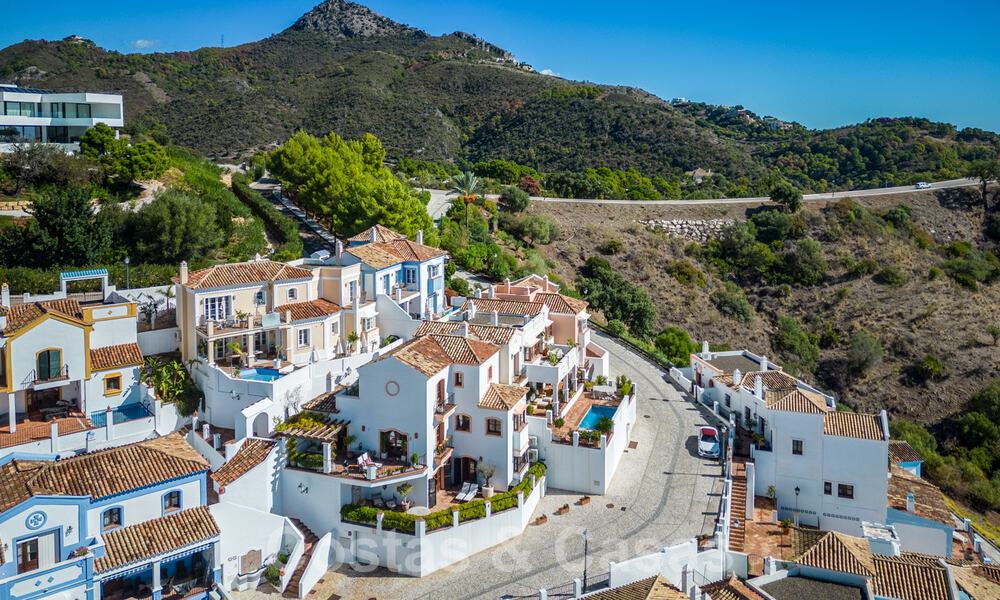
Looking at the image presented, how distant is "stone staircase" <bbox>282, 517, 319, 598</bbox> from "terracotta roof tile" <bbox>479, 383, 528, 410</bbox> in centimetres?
681

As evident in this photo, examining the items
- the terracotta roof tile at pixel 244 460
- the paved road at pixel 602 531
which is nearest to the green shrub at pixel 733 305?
the paved road at pixel 602 531

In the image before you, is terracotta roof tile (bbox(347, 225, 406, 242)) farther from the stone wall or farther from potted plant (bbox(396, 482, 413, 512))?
the stone wall

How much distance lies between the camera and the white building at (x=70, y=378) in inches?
937

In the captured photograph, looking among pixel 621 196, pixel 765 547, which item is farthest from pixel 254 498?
pixel 621 196

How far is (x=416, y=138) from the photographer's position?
9206cm

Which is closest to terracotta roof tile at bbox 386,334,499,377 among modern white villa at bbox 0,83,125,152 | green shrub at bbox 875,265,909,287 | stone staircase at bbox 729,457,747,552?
stone staircase at bbox 729,457,747,552

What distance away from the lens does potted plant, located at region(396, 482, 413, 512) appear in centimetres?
2389

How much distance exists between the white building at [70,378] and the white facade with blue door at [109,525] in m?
3.39

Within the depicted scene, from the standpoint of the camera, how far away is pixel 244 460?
23891 millimetres

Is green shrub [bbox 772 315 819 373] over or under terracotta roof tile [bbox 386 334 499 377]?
under

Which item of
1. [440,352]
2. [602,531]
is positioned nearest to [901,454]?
[602,531]

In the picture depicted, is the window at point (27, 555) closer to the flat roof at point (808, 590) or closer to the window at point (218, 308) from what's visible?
the window at point (218, 308)

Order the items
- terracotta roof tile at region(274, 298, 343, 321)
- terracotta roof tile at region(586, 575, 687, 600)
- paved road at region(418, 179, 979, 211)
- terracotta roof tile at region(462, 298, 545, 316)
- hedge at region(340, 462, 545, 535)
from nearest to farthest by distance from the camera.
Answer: terracotta roof tile at region(586, 575, 687, 600) → hedge at region(340, 462, 545, 535) → terracotta roof tile at region(274, 298, 343, 321) → terracotta roof tile at region(462, 298, 545, 316) → paved road at region(418, 179, 979, 211)

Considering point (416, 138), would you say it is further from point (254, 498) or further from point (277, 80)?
point (254, 498)
